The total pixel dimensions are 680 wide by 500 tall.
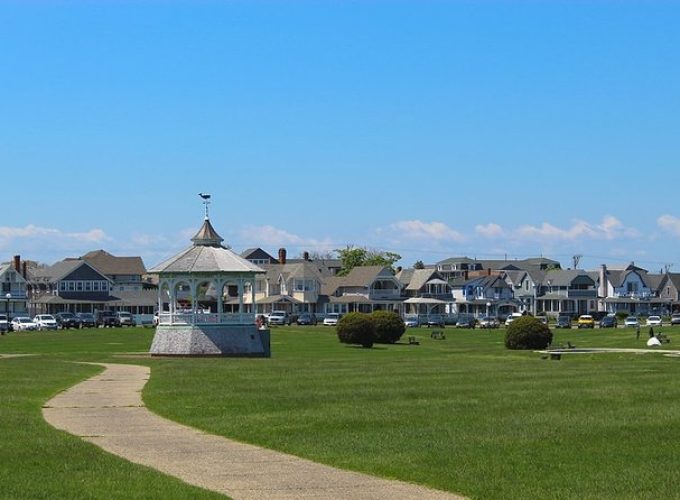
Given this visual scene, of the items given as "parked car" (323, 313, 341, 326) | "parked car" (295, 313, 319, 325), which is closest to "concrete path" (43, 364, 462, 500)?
"parked car" (323, 313, 341, 326)

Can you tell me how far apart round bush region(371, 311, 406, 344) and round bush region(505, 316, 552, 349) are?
11538 mm

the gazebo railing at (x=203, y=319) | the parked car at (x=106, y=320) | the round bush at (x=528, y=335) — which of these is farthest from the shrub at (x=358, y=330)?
the parked car at (x=106, y=320)

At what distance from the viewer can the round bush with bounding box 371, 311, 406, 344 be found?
78.2m

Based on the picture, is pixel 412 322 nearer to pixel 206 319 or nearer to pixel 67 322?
pixel 67 322

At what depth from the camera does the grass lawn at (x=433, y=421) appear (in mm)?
17922

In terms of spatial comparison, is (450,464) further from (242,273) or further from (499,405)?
(242,273)

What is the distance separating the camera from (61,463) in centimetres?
1902

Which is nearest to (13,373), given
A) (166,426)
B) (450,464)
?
(166,426)

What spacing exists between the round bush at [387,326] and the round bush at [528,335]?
11.5 meters

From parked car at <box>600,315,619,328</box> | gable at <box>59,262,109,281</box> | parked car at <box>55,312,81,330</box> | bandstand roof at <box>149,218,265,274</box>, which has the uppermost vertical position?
gable at <box>59,262,109,281</box>

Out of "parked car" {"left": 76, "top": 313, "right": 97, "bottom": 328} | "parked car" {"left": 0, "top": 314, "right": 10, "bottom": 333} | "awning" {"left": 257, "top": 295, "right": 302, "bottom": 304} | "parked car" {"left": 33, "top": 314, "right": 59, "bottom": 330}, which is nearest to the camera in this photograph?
"parked car" {"left": 0, "top": 314, "right": 10, "bottom": 333}

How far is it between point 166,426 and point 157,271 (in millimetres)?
37487

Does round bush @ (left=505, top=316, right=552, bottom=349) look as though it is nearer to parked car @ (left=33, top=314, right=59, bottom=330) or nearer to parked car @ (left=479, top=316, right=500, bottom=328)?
parked car @ (left=479, top=316, right=500, bottom=328)

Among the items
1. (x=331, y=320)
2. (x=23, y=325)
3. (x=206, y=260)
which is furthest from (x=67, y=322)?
(x=206, y=260)
